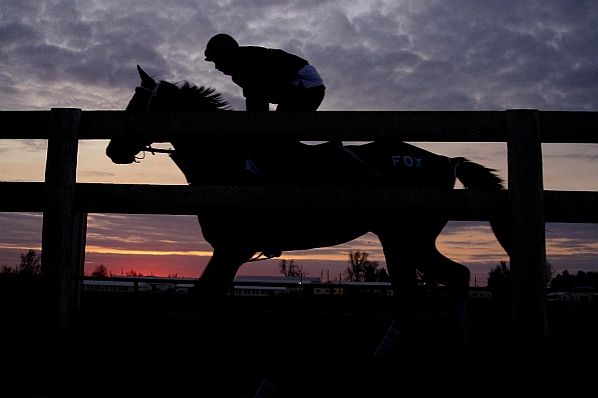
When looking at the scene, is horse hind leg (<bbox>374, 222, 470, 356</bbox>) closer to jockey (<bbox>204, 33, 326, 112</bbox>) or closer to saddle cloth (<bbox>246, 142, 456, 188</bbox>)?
saddle cloth (<bbox>246, 142, 456, 188</bbox>)

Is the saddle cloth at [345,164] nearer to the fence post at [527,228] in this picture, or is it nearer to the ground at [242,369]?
the ground at [242,369]

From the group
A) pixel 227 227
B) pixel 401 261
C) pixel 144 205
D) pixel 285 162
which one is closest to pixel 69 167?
pixel 144 205

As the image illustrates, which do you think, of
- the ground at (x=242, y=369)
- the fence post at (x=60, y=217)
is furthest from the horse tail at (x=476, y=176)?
the fence post at (x=60, y=217)

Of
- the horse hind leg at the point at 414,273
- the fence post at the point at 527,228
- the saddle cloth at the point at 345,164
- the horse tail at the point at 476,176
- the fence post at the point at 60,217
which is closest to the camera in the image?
the fence post at the point at 527,228

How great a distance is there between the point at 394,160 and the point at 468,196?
1429 mm

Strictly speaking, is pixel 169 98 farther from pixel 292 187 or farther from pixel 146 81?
pixel 292 187

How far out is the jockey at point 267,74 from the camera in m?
4.53

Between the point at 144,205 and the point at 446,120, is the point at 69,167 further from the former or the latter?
the point at 446,120

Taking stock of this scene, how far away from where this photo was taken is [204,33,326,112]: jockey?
4.53 m

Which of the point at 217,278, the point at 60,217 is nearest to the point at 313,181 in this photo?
the point at 217,278

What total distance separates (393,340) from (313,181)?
58.8 inches

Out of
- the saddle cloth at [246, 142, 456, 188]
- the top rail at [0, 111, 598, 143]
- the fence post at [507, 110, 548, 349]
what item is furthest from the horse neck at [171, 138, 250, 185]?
the fence post at [507, 110, 548, 349]

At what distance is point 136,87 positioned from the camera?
15.6 feet

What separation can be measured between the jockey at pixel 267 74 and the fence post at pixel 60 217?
1.56m
